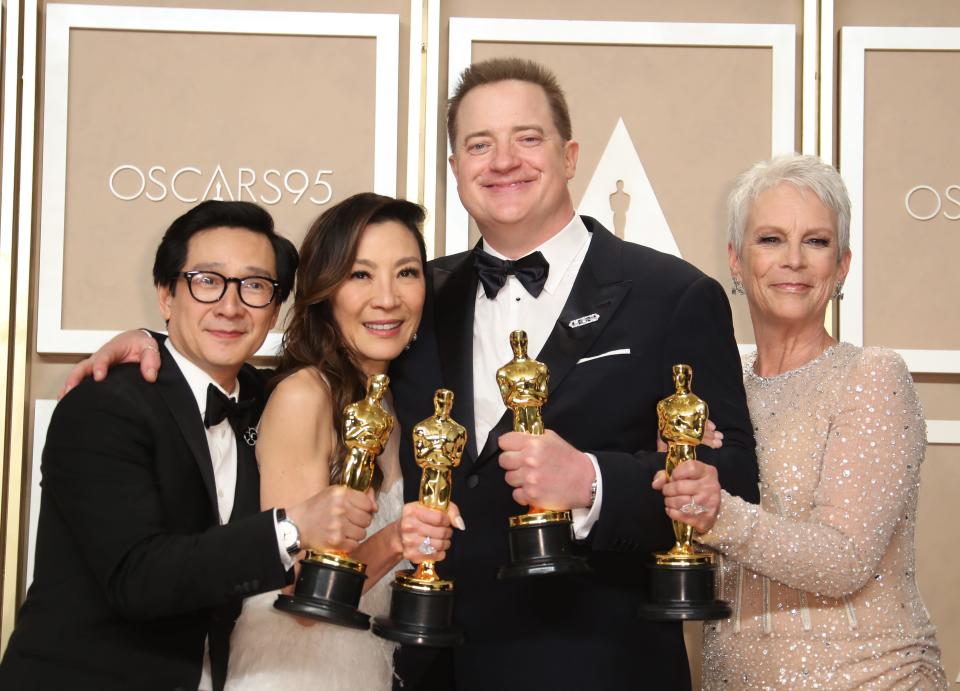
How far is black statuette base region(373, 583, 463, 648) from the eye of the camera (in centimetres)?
189

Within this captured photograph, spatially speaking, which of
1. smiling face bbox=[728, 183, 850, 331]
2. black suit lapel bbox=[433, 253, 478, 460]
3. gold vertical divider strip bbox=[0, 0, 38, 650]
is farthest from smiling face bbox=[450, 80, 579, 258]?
gold vertical divider strip bbox=[0, 0, 38, 650]

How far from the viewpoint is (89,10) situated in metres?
3.64

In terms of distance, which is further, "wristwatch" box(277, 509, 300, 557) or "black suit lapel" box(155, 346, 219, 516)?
"black suit lapel" box(155, 346, 219, 516)

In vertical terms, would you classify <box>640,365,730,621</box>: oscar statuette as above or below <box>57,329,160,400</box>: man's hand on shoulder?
below

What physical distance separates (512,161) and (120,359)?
1.03 m

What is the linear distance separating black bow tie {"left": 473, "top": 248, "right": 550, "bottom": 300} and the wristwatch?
0.79 m

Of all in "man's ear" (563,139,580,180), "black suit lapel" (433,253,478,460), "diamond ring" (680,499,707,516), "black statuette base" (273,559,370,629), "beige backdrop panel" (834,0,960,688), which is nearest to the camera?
"black statuette base" (273,559,370,629)

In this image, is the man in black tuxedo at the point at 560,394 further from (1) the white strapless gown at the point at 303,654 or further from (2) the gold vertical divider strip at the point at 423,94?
(2) the gold vertical divider strip at the point at 423,94

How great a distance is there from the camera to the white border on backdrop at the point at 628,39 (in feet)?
11.8

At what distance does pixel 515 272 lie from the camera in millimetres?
2473

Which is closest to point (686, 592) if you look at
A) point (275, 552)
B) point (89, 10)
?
point (275, 552)

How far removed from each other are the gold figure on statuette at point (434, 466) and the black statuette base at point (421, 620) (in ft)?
0.06

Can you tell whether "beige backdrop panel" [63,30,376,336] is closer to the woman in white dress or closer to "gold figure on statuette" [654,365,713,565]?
the woman in white dress

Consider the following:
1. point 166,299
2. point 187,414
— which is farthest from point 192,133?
point 187,414
